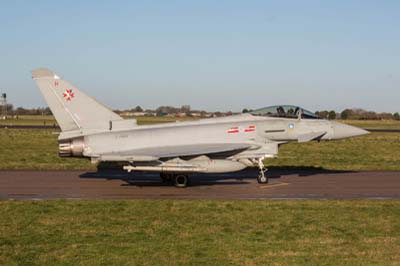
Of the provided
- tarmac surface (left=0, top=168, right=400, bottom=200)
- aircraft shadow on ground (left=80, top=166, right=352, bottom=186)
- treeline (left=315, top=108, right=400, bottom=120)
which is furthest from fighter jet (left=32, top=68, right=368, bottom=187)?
treeline (left=315, top=108, right=400, bottom=120)

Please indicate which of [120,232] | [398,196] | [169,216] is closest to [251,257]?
[120,232]

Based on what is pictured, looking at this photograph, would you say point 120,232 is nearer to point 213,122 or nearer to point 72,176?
point 213,122

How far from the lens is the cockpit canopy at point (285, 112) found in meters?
19.6

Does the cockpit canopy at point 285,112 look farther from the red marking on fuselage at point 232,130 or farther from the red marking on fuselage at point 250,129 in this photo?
the red marking on fuselage at point 232,130

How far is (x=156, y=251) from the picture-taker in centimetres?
906

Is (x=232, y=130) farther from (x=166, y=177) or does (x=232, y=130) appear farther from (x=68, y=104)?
(x=68, y=104)

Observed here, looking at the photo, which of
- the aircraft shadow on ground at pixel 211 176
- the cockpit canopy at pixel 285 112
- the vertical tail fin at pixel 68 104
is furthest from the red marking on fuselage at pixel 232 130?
the vertical tail fin at pixel 68 104

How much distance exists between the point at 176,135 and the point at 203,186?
2.09 metres

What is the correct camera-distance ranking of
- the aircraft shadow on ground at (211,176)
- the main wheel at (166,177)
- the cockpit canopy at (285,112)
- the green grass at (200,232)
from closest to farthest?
the green grass at (200,232) → the main wheel at (166,177) → the aircraft shadow on ground at (211,176) → the cockpit canopy at (285,112)

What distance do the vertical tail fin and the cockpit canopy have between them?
5.90 metres

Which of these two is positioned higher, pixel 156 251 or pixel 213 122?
pixel 213 122

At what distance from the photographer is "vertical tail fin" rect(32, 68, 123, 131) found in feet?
60.7

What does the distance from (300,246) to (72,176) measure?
13328 millimetres

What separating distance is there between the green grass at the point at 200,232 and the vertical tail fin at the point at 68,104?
4.83 m
